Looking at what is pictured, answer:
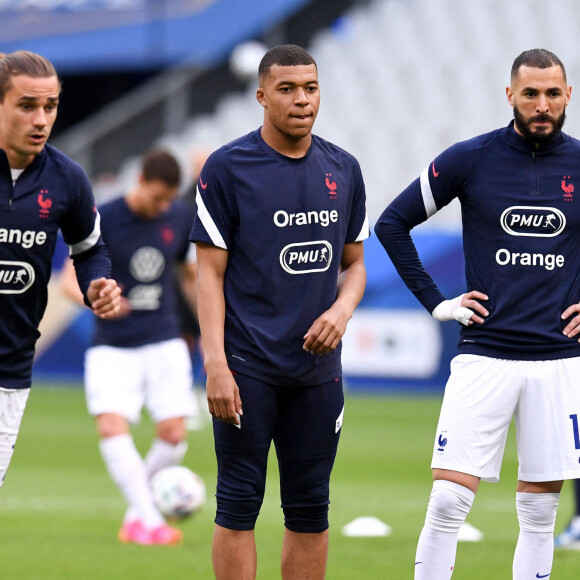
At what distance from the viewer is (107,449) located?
7844 mm

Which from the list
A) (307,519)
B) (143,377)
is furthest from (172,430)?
(307,519)

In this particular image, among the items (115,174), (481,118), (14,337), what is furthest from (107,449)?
(115,174)

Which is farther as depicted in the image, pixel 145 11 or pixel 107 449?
pixel 145 11

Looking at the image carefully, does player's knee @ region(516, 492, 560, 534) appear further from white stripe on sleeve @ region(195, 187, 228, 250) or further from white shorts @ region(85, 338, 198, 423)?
white shorts @ region(85, 338, 198, 423)

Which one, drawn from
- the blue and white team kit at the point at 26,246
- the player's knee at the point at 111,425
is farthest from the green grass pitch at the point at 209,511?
the blue and white team kit at the point at 26,246

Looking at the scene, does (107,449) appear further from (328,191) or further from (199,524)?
(328,191)

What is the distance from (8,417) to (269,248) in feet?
4.32

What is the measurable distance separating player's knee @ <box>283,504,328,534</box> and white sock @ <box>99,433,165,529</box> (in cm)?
263

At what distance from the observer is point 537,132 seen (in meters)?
5.24

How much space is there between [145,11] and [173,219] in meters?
15.0

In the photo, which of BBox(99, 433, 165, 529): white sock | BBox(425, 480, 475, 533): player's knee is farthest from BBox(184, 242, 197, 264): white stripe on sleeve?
BBox(425, 480, 475, 533): player's knee

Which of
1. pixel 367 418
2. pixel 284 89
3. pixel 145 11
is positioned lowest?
pixel 367 418

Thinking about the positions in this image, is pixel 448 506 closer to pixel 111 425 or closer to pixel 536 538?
pixel 536 538

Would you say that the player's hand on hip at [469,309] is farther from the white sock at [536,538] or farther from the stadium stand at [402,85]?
the stadium stand at [402,85]
